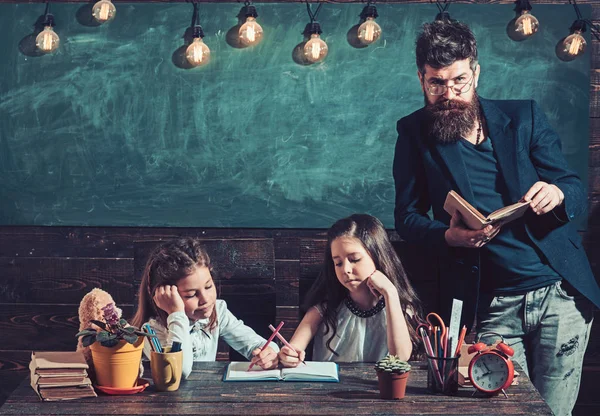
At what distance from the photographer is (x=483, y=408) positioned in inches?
77.2

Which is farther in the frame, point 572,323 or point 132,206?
point 132,206

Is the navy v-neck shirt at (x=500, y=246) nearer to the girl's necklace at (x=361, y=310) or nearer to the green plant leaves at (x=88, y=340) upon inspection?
the girl's necklace at (x=361, y=310)

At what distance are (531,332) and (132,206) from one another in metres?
1.79

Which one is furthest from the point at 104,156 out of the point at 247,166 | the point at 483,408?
the point at 483,408

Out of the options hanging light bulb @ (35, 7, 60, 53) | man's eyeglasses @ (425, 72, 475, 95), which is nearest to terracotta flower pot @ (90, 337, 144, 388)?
man's eyeglasses @ (425, 72, 475, 95)

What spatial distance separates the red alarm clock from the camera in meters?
2.04

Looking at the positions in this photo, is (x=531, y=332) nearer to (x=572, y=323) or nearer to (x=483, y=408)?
(x=572, y=323)

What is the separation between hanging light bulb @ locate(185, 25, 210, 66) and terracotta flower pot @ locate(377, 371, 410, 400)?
190 cm

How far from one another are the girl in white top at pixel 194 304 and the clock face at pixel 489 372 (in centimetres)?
82

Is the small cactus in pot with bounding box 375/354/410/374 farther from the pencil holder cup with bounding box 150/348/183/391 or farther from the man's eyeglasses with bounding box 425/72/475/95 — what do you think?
the man's eyeglasses with bounding box 425/72/475/95

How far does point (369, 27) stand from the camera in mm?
3428

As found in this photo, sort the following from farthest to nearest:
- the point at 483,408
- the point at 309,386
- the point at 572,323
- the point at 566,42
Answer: the point at 566,42, the point at 572,323, the point at 309,386, the point at 483,408

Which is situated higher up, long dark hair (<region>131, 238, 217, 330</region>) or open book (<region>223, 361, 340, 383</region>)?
long dark hair (<region>131, 238, 217, 330</region>)

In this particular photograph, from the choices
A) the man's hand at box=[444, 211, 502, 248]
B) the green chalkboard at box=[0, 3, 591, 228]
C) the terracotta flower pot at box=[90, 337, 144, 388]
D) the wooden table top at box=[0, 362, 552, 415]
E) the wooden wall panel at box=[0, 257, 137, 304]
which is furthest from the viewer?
the wooden wall panel at box=[0, 257, 137, 304]
